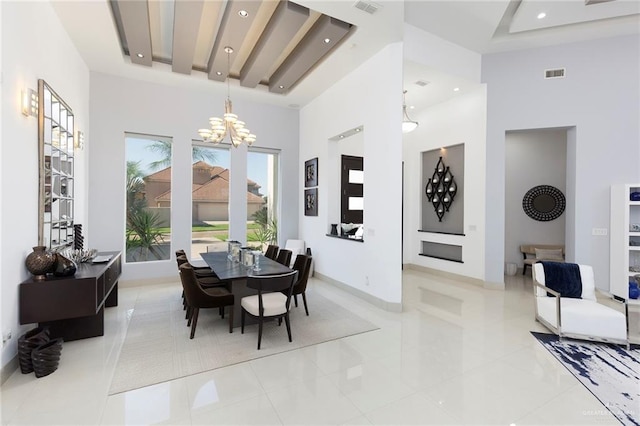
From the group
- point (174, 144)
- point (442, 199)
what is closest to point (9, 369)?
point (174, 144)

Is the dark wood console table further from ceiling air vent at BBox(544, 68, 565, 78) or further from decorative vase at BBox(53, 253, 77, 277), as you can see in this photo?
ceiling air vent at BBox(544, 68, 565, 78)

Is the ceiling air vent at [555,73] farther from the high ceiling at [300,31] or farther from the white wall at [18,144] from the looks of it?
the white wall at [18,144]

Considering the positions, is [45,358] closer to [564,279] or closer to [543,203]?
[564,279]

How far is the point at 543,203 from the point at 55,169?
885 cm

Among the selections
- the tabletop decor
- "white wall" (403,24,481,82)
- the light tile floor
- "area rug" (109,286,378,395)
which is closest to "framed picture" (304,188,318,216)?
"area rug" (109,286,378,395)

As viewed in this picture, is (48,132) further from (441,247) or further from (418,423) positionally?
(441,247)

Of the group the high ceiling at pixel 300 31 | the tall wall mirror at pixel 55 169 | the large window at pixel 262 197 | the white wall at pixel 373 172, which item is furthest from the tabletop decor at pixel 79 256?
the white wall at pixel 373 172

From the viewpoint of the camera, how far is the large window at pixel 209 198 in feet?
20.4

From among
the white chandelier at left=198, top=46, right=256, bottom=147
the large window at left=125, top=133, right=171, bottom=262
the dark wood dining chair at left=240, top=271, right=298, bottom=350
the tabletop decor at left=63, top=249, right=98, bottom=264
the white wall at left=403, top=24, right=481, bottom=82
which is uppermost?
the white wall at left=403, top=24, right=481, bottom=82

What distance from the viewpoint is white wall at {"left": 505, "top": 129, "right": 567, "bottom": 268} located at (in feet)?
21.6

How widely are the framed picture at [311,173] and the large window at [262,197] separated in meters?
0.79

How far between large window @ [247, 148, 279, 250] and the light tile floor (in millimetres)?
3490

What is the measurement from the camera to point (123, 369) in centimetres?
271

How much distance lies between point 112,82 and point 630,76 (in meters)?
8.98
